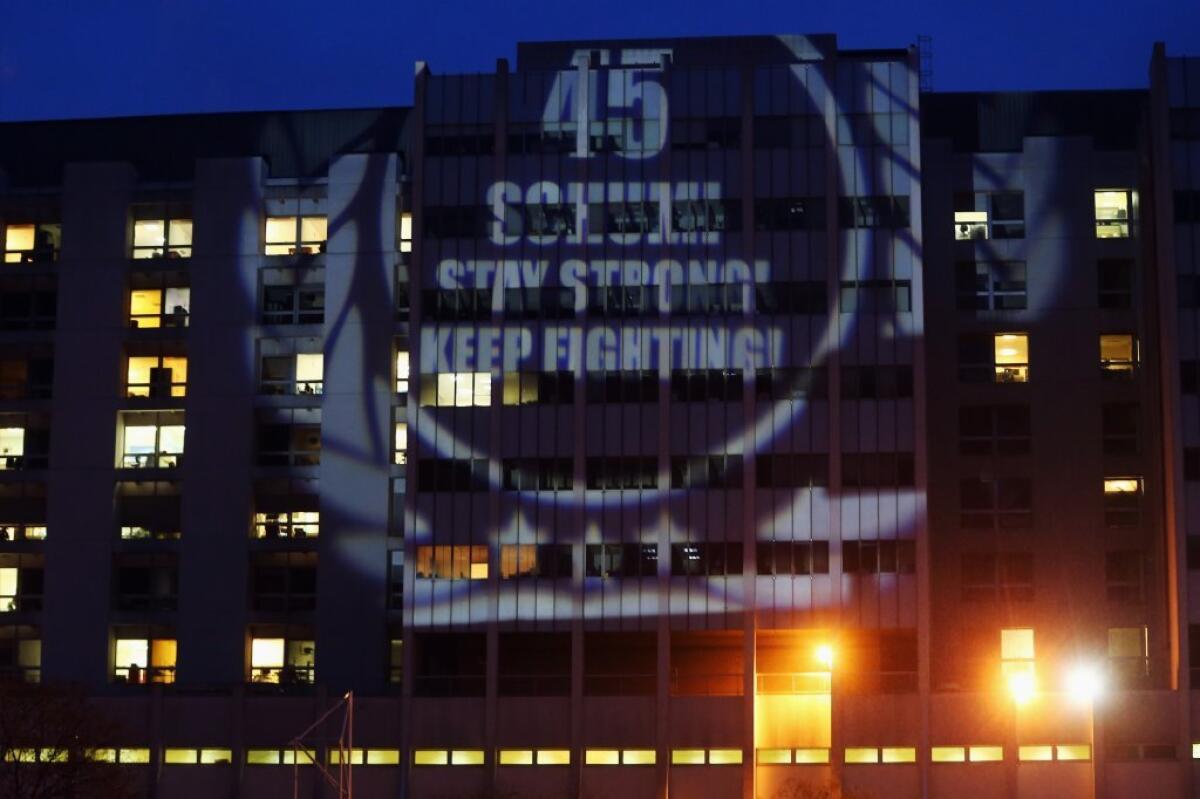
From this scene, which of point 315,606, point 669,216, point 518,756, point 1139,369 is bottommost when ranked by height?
point 518,756

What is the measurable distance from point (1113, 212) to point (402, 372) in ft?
117

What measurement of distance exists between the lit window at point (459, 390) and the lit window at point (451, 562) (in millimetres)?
6675

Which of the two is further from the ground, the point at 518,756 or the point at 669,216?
the point at 669,216

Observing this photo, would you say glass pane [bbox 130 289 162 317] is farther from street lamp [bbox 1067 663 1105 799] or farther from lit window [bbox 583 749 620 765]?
street lamp [bbox 1067 663 1105 799]

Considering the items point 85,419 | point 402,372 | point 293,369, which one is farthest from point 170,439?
point 402,372

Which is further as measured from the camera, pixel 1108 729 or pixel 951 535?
pixel 951 535

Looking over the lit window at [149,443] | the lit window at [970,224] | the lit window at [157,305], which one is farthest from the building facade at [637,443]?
the lit window at [157,305]

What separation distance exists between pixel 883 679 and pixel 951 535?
29.6ft

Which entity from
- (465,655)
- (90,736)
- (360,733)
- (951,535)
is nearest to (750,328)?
(951,535)

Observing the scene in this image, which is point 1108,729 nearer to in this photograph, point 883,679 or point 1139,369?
point 883,679

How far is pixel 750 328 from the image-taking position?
84.2 metres

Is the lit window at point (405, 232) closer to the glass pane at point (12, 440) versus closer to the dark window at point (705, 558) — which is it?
the dark window at point (705, 558)

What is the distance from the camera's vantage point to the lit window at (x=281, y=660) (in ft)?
286

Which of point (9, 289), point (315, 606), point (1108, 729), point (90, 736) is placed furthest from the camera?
point (9, 289)
